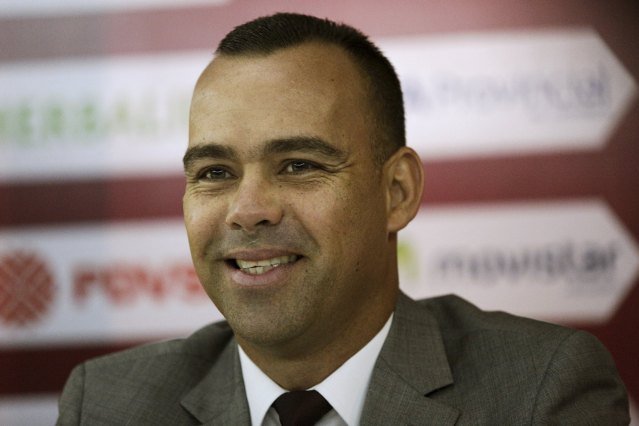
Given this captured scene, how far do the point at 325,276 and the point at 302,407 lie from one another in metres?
0.26

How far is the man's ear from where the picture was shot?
1.73 m

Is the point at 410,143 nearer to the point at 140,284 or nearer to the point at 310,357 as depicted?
the point at 140,284

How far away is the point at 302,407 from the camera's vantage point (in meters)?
1.63

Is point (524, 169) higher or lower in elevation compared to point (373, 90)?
lower

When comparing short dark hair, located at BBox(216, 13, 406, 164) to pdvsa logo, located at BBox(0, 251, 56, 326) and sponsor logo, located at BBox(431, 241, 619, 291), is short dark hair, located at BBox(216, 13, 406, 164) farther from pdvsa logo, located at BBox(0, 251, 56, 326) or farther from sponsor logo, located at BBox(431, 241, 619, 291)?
pdvsa logo, located at BBox(0, 251, 56, 326)

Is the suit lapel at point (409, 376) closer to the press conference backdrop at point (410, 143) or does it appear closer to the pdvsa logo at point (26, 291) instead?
the press conference backdrop at point (410, 143)

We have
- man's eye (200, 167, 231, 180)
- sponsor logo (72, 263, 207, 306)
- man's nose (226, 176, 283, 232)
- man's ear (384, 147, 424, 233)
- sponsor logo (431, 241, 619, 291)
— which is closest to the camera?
man's nose (226, 176, 283, 232)

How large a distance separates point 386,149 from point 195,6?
119cm

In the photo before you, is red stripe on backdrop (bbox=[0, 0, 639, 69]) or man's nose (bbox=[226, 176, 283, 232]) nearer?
man's nose (bbox=[226, 176, 283, 232])

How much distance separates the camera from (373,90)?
1705 mm

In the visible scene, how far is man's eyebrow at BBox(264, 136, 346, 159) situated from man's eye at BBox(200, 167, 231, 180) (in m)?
0.11

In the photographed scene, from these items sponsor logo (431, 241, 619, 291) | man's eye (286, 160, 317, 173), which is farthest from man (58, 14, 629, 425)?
sponsor logo (431, 241, 619, 291)

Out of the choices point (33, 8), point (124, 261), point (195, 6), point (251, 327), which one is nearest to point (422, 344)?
point (251, 327)

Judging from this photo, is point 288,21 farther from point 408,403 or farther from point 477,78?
point 477,78
